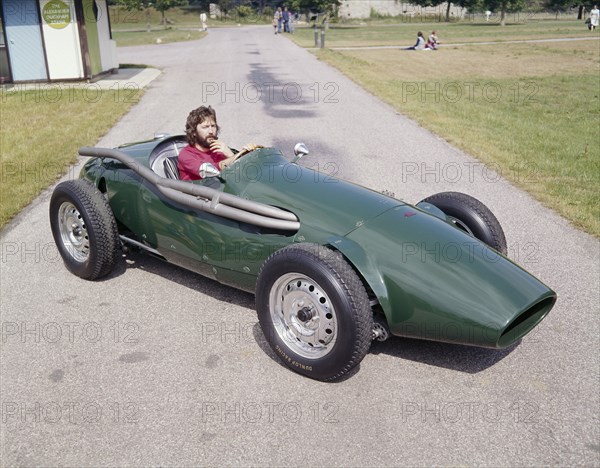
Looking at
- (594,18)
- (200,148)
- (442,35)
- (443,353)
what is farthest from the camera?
(594,18)

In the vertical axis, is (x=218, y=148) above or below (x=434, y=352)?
above

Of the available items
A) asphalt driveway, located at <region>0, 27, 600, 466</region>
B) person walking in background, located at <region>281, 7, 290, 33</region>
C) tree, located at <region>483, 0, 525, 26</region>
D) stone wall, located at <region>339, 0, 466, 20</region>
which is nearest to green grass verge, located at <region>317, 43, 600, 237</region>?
asphalt driveway, located at <region>0, 27, 600, 466</region>

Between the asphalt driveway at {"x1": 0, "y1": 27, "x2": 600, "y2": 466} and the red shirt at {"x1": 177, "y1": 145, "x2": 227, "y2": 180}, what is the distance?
95cm

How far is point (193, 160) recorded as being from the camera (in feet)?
16.8

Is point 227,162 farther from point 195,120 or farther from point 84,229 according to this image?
point 84,229

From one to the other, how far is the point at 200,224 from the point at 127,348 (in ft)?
3.44

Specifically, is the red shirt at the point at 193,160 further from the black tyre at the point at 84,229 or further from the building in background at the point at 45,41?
the building in background at the point at 45,41

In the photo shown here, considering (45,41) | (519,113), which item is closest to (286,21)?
(45,41)

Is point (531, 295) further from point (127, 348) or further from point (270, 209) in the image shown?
point (127, 348)

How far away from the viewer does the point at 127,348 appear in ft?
14.4

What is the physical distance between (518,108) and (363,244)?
12837 mm

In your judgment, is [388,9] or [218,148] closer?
[218,148]

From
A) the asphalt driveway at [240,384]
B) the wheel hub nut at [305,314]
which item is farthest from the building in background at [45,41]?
the wheel hub nut at [305,314]

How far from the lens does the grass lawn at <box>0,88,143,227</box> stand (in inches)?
327
